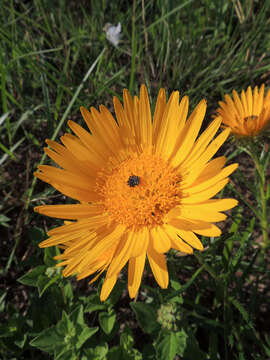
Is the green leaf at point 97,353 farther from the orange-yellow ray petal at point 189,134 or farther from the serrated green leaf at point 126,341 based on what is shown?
the orange-yellow ray petal at point 189,134

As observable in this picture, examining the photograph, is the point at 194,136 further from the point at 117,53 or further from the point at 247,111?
the point at 117,53

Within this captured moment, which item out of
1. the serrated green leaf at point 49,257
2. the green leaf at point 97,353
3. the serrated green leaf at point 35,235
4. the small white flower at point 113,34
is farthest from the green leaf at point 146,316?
the small white flower at point 113,34

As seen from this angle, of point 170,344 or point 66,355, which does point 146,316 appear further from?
point 66,355

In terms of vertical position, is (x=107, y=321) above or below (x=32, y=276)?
below

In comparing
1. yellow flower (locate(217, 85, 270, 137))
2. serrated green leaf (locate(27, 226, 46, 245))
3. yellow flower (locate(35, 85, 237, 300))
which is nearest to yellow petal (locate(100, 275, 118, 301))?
yellow flower (locate(35, 85, 237, 300))

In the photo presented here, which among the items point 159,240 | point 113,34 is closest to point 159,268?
point 159,240

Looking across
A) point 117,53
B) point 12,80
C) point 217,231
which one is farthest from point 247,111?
point 12,80
